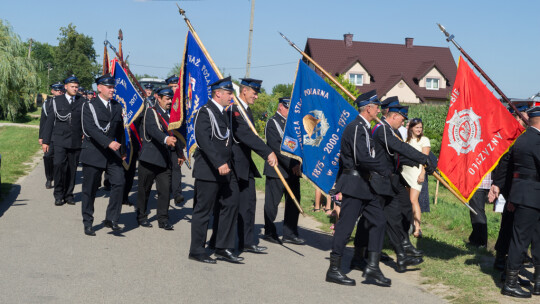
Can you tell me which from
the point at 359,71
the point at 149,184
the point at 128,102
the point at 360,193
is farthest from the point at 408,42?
the point at 360,193

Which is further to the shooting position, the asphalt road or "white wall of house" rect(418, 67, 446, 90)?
"white wall of house" rect(418, 67, 446, 90)

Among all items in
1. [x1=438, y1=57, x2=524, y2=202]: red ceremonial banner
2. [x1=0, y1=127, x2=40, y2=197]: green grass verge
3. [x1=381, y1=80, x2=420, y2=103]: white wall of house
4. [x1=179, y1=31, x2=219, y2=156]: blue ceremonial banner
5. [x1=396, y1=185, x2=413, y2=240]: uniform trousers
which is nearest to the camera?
[x1=438, y1=57, x2=524, y2=202]: red ceremonial banner

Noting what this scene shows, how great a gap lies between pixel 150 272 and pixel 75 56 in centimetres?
8270

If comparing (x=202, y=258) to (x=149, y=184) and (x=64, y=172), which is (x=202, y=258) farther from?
(x=64, y=172)

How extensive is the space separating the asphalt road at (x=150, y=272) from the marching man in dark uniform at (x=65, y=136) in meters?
1.55

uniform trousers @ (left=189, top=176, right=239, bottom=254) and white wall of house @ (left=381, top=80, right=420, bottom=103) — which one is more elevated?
white wall of house @ (left=381, top=80, right=420, bottom=103)

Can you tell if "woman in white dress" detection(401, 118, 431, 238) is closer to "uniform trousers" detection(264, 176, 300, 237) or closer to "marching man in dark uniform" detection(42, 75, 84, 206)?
"uniform trousers" detection(264, 176, 300, 237)

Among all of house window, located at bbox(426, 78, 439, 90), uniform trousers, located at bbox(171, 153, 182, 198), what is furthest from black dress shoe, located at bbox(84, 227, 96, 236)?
house window, located at bbox(426, 78, 439, 90)

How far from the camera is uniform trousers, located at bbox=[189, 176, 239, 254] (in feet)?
23.9

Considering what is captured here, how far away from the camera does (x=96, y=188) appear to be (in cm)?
864

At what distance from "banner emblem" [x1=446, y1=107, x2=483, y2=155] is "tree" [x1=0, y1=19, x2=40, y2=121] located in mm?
37336

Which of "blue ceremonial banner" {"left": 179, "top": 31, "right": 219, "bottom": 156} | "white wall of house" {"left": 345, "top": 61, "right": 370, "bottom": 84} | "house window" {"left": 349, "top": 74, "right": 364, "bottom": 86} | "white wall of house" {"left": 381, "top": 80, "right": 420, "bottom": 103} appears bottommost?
"blue ceremonial banner" {"left": 179, "top": 31, "right": 219, "bottom": 156}

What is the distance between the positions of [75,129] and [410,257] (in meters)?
6.76

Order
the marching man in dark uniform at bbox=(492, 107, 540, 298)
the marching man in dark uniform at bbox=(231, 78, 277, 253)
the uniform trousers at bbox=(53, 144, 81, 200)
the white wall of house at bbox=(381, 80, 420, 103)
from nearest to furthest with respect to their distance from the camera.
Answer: the marching man in dark uniform at bbox=(492, 107, 540, 298) < the marching man in dark uniform at bbox=(231, 78, 277, 253) < the uniform trousers at bbox=(53, 144, 81, 200) < the white wall of house at bbox=(381, 80, 420, 103)
